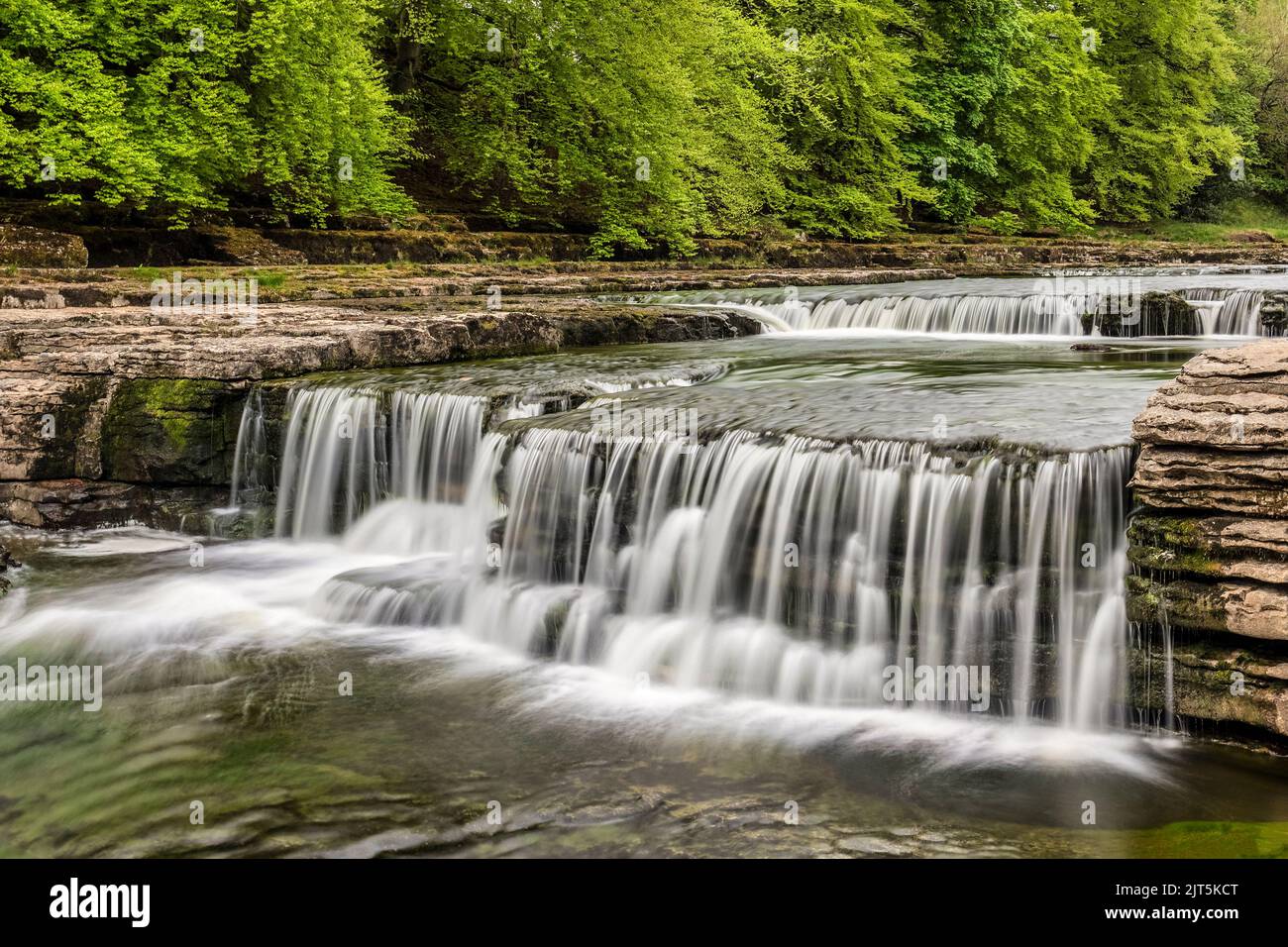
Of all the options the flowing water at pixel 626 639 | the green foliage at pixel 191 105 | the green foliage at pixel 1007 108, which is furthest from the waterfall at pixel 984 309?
the green foliage at pixel 1007 108

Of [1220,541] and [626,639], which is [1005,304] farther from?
[1220,541]

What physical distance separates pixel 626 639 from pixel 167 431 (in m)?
5.32

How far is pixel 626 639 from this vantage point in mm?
7426

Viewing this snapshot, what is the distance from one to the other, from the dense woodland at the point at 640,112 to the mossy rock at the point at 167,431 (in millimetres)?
8864

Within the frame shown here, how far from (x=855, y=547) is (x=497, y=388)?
4271mm

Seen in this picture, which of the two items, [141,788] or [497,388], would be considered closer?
[141,788]

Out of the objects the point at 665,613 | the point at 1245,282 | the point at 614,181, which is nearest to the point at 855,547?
the point at 665,613

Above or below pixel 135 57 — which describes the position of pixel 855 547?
below

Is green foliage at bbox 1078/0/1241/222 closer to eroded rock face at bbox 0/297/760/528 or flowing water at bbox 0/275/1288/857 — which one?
flowing water at bbox 0/275/1288/857

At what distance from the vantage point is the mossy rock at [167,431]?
10328 millimetres

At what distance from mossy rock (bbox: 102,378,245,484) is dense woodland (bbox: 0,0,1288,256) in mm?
8864

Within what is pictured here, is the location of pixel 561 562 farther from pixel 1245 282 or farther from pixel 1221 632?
pixel 1245 282

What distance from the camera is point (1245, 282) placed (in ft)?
65.3

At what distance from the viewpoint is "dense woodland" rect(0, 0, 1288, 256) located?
60.6ft
